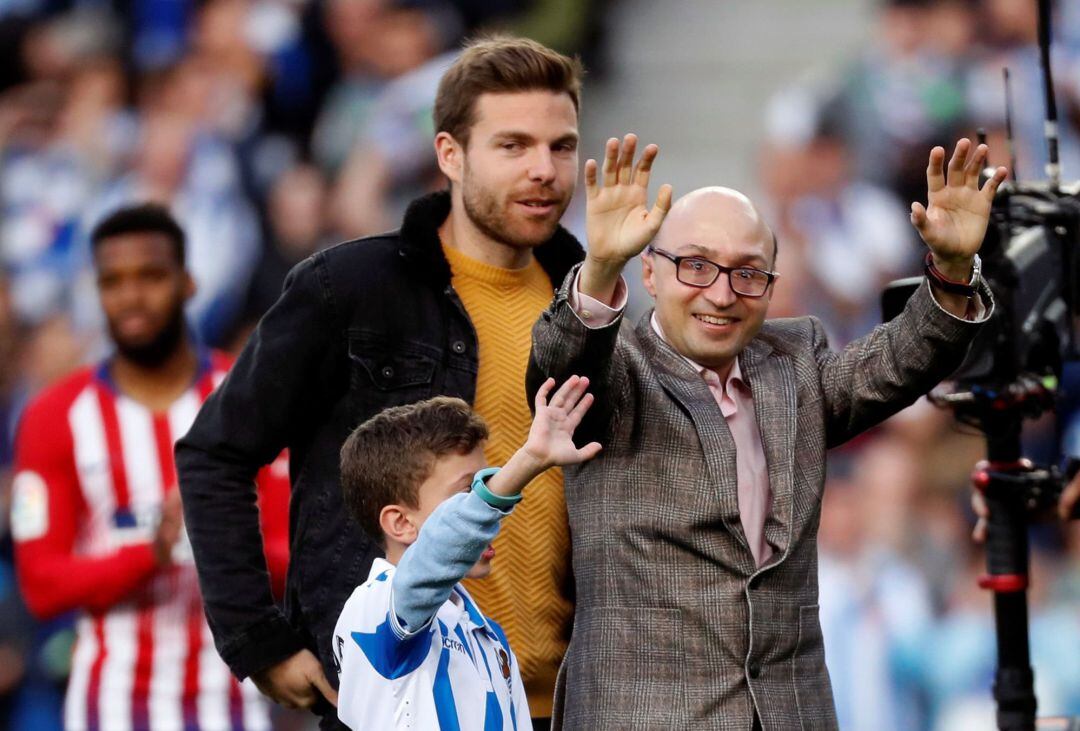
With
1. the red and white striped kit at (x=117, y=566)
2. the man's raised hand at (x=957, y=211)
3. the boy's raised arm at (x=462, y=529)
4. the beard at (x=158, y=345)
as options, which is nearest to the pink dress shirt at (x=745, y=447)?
the boy's raised arm at (x=462, y=529)

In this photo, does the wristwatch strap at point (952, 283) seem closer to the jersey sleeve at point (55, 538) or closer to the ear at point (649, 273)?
the ear at point (649, 273)

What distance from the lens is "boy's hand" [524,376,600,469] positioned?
294 centimetres

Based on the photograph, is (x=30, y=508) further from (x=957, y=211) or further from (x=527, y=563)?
(x=957, y=211)

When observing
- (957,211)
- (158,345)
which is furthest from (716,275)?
(158,345)

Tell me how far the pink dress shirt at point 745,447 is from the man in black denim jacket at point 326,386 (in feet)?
1.54

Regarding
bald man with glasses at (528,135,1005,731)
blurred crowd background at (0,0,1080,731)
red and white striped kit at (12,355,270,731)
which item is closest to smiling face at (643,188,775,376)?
bald man with glasses at (528,135,1005,731)

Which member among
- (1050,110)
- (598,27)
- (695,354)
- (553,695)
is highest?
(598,27)

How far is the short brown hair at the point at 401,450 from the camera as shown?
317cm

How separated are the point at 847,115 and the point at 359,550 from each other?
460cm

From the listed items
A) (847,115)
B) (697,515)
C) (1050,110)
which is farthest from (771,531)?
(847,115)

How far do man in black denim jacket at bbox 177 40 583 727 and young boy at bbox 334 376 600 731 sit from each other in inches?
14.9

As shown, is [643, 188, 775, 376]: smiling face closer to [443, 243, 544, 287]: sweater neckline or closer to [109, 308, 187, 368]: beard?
[443, 243, 544, 287]: sweater neckline

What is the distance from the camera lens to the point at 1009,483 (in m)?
4.28

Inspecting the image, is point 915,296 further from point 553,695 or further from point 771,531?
point 553,695
